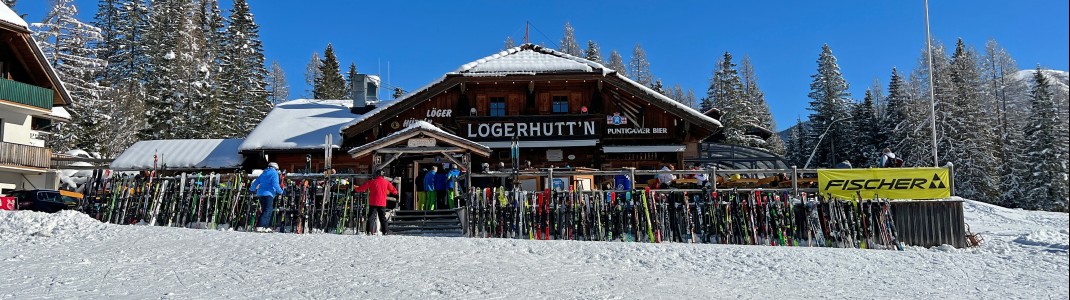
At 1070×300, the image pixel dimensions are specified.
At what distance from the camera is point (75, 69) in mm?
38781

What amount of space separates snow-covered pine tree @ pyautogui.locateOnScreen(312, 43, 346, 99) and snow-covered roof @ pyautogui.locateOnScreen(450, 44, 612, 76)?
108 feet

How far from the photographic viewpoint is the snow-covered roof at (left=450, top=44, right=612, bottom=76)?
23656mm

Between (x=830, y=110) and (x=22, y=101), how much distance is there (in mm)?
52715

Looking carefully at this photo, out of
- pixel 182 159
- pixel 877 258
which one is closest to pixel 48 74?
pixel 182 159

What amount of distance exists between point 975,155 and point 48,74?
4906cm

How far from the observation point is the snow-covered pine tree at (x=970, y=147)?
41969 millimetres

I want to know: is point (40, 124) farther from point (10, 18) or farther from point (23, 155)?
point (10, 18)

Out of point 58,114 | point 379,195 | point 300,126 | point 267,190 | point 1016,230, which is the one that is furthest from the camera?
point 58,114

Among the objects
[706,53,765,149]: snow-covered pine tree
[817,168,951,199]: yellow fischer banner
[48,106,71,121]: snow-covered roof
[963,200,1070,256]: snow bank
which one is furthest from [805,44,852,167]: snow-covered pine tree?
[48,106,71,121]: snow-covered roof

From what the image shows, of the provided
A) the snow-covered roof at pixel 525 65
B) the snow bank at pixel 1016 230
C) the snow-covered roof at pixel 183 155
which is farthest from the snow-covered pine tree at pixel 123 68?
the snow bank at pixel 1016 230

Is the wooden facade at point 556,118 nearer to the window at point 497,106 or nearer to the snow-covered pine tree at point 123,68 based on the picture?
the window at point 497,106

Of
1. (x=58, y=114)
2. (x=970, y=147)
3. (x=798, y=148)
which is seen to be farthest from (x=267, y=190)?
(x=798, y=148)

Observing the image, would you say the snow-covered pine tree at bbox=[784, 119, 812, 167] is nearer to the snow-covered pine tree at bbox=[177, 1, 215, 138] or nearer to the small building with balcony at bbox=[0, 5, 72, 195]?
the snow-covered pine tree at bbox=[177, 1, 215, 138]

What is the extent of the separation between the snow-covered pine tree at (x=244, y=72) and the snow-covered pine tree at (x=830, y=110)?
1683 inches
